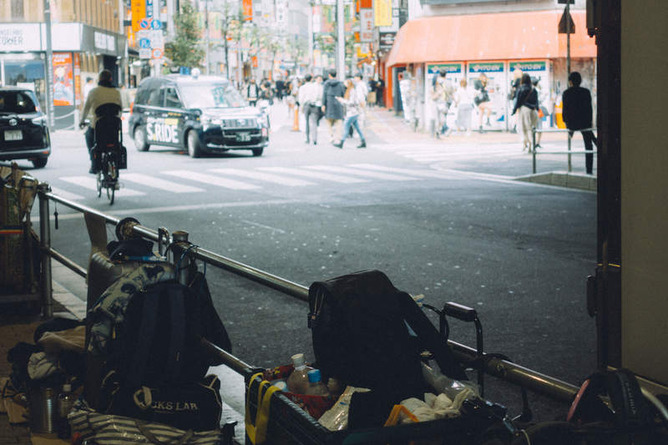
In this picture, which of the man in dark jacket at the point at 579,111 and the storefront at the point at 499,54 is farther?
the storefront at the point at 499,54

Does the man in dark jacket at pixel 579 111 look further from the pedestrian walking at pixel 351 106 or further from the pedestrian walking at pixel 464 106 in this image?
the pedestrian walking at pixel 464 106

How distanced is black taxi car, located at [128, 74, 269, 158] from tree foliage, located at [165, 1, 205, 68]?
36898 millimetres

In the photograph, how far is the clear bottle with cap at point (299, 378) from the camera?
3.06 m

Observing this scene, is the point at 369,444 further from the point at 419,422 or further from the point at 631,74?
the point at 631,74

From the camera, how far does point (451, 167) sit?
20.2m

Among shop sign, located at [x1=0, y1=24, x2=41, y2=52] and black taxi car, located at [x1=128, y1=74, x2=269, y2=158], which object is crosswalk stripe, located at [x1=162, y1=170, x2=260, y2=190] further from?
shop sign, located at [x1=0, y1=24, x2=41, y2=52]

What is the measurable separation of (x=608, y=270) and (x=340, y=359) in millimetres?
1090

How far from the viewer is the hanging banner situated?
44594mm

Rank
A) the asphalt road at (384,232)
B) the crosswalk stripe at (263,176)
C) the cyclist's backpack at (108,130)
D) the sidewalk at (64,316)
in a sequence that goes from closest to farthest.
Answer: the sidewalk at (64,316), the asphalt road at (384,232), the cyclist's backpack at (108,130), the crosswalk stripe at (263,176)

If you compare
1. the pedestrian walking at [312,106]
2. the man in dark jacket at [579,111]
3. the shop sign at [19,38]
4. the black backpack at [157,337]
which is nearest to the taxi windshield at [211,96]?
the pedestrian walking at [312,106]

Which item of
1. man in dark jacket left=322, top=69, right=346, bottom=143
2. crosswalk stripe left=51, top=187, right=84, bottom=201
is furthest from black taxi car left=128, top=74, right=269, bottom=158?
crosswalk stripe left=51, top=187, right=84, bottom=201

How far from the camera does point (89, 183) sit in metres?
17.8

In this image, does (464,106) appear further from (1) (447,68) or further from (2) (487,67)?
(1) (447,68)

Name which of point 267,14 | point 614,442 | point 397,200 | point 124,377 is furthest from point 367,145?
point 267,14
